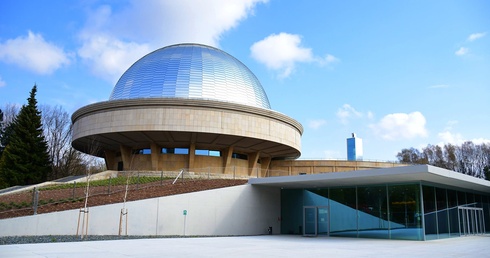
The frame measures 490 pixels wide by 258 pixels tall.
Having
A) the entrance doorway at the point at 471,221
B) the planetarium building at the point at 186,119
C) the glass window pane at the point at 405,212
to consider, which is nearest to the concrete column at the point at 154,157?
the planetarium building at the point at 186,119

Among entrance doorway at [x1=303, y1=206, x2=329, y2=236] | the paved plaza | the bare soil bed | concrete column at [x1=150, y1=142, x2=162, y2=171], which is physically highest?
concrete column at [x1=150, y1=142, x2=162, y2=171]

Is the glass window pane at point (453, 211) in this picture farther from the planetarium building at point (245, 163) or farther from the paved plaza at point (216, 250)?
the paved plaza at point (216, 250)

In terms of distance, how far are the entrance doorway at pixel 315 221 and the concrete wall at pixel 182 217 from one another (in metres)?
2.36

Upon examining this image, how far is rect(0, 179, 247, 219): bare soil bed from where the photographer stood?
21484 millimetres

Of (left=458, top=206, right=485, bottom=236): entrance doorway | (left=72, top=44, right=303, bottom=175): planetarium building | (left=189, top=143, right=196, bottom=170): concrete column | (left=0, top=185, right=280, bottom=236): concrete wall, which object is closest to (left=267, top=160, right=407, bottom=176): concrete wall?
(left=72, top=44, right=303, bottom=175): planetarium building

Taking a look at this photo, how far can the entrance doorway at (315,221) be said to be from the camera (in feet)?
84.9

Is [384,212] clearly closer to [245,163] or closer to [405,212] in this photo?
[405,212]

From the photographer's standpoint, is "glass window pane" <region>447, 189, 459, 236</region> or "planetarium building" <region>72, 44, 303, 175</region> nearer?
"glass window pane" <region>447, 189, 459, 236</region>

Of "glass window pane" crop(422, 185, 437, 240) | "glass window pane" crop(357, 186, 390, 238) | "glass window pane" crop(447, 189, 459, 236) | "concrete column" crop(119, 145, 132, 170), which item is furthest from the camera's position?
"concrete column" crop(119, 145, 132, 170)

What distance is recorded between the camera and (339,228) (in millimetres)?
25047

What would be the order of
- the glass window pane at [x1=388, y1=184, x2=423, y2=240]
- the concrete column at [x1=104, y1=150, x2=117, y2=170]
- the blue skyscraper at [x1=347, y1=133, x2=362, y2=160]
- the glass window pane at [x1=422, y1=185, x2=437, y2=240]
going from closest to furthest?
1. the glass window pane at [x1=388, y1=184, x2=423, y2=240]
2. the glass window pane at [x1=422, y1=185, x2=437, y2=240]
3. the concrete column at [x1=104, y1=150, x2=117, y2=170]
4. the blue skyscraper at [x1=347, y1=133, x2=362, y2=160]

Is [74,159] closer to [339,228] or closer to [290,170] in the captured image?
[290,170]

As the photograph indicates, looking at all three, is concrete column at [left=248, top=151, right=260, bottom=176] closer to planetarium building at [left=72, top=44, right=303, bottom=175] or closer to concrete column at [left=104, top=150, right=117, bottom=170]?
planetarium building at [left=72, top=44, right=303, bottom=175]

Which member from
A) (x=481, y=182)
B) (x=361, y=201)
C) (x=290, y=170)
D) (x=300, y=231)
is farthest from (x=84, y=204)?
(x=290, y=170)
